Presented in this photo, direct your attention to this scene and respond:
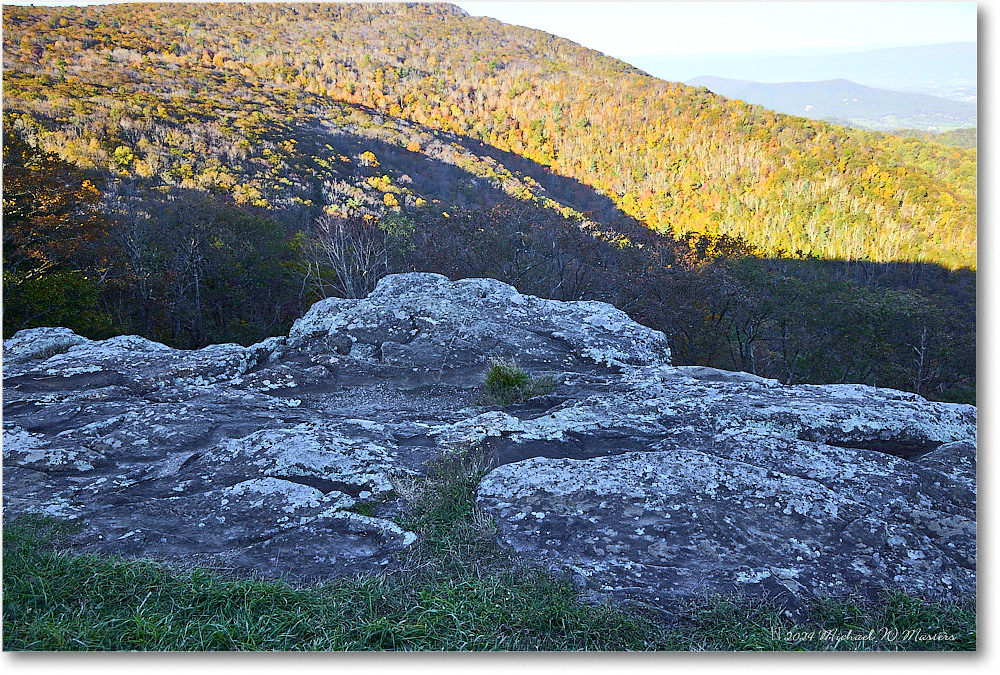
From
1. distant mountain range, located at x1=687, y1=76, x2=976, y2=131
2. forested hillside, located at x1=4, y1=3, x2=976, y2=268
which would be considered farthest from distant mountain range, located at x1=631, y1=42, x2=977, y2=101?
forested hillside, located at x1=4, y1=3, x2=976, y2=268

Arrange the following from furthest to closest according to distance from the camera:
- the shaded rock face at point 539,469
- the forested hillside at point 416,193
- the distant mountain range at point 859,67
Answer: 1. the forested hillside at point 416,193
2. the distant mountain range at point 859,67
3. the shaded rock face at point 539,469

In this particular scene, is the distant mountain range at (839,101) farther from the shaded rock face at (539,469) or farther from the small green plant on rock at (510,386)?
the small green plant on rock at (510,386)

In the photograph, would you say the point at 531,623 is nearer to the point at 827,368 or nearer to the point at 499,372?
the point at 499,372

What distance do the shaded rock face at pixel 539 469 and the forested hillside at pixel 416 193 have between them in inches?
92.9

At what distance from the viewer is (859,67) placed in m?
5.78

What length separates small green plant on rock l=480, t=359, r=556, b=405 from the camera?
171 inches

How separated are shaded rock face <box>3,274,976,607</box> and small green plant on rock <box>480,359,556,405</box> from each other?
0.13 metres

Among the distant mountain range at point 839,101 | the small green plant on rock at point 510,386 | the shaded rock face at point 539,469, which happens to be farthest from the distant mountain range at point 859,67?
the small green plant on rock at point 510,386

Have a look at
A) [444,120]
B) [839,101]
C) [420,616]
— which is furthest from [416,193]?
[420,616]

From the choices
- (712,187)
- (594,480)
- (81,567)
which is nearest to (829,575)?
(594,480)

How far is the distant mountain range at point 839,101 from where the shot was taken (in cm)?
624

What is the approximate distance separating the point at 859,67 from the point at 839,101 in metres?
1.05

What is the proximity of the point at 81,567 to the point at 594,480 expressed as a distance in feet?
7.49

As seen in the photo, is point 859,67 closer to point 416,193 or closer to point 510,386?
point 510,386
